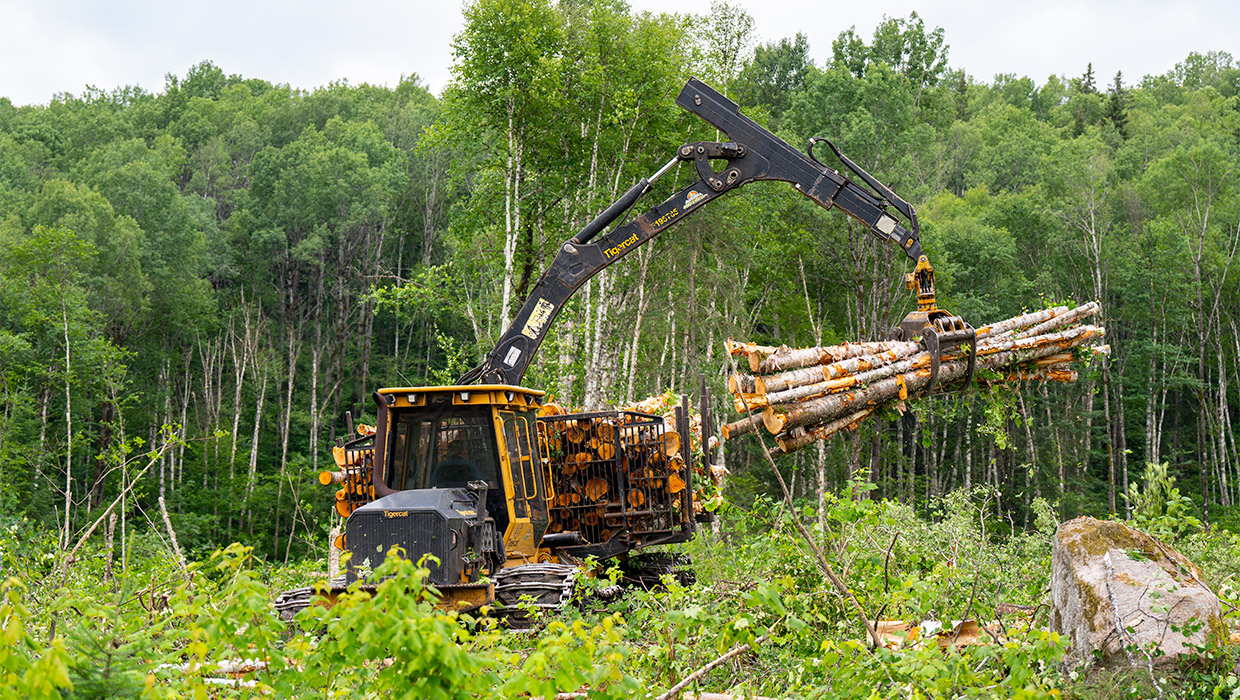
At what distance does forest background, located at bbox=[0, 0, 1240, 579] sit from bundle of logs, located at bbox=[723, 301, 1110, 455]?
0.50 metres

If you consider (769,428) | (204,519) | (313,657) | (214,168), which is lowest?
(204,519)

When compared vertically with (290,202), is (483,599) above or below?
below

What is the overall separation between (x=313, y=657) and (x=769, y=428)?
506 centimetres

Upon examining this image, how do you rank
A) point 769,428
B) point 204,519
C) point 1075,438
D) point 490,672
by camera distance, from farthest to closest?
point 1075,438
point 204,519
point 769,428
point 490,672

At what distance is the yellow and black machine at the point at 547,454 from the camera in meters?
7.50

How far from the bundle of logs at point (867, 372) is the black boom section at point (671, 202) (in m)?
1.80

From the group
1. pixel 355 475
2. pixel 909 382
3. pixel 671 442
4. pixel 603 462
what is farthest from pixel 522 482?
pixel 909 382

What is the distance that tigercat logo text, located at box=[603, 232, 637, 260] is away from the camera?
10.4 metres

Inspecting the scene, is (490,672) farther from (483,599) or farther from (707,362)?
(707,362)

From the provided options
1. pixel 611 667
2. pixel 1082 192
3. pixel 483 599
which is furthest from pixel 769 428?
pixel 1082 192

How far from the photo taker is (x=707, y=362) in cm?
2628

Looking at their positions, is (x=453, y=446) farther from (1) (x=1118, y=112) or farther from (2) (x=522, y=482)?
(1) (x=1118, y=112)

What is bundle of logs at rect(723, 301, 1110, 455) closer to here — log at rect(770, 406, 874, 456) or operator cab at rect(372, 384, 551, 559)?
log at rect(770, 406, 874, 456)

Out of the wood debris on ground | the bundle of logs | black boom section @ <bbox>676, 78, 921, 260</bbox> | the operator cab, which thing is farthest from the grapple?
the operator cab
